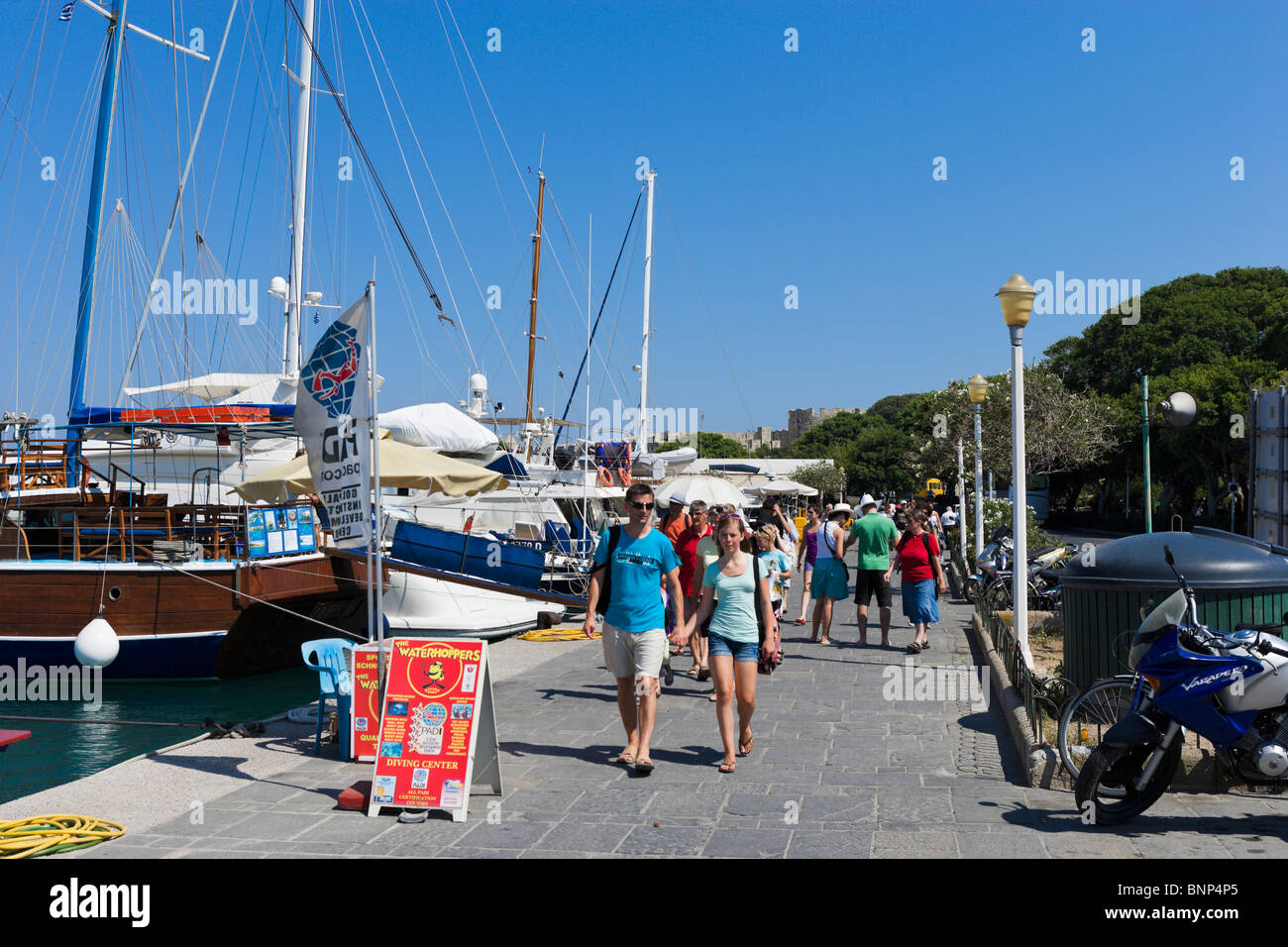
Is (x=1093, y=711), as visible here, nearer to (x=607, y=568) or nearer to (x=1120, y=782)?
(x=1120, y=782)

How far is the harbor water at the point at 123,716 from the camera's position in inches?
447

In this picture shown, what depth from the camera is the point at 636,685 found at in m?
7.29

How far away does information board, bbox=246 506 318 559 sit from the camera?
15719mm

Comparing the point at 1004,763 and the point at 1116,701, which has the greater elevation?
the point at 1116,701

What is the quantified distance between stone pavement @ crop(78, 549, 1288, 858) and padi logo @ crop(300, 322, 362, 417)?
2586 millimetres

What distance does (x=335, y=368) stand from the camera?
757cm

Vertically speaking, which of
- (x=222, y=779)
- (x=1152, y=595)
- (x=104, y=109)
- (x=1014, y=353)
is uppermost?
(x=104, y=109)

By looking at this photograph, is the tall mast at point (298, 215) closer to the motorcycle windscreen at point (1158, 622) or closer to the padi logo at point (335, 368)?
the padi logo at point (335, 368)

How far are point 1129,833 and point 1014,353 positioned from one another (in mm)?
5230

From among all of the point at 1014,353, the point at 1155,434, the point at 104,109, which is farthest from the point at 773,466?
the point at 1014,353
